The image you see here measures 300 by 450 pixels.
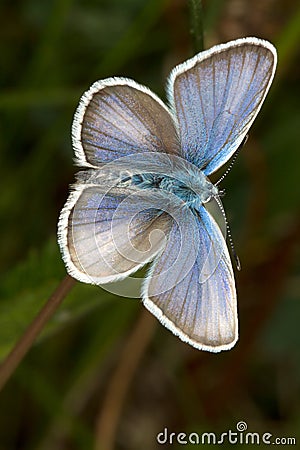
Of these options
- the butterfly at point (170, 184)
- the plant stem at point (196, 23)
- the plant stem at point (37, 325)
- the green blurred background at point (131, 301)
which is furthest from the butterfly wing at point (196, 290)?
the green blurred background at point (131, 301)

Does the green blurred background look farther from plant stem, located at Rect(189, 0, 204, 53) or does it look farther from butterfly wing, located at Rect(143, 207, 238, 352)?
butterfly wing, located at Rect(143, 207, 238, 352)

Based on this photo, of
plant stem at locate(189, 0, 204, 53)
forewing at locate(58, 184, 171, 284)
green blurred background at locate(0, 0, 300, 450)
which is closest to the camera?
forewing at locate(58, 184, 171, 284)

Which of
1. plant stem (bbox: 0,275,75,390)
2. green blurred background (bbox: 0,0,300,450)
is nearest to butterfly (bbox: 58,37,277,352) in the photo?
plant stem (bbox: 0,275,75,390)

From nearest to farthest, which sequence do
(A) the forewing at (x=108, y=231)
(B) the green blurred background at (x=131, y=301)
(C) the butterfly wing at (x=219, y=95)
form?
(A) the forewing at (x=108, y=231)
(C) the butterfly wing at (x=219, y=95)
(B) the green blurred background at (x=131, y=301)

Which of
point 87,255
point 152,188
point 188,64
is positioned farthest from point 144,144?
point 87,255

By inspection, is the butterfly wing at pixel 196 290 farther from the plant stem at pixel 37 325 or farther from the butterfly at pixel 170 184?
the plant stem at pixel 37 325
